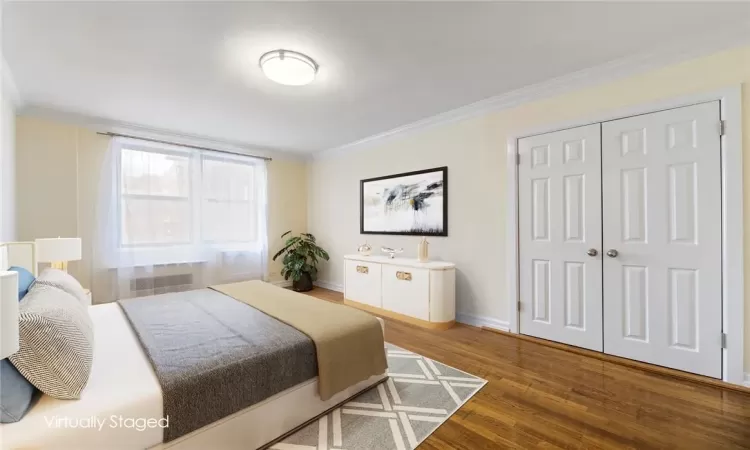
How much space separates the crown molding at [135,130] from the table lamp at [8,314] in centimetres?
379

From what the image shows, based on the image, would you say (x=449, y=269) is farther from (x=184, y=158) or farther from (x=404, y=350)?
(x=184, y=158)

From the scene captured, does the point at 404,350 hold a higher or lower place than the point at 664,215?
lower

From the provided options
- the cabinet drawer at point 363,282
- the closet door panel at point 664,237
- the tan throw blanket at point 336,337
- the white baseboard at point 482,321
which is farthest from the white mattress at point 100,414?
the closet door panel at point 664,237

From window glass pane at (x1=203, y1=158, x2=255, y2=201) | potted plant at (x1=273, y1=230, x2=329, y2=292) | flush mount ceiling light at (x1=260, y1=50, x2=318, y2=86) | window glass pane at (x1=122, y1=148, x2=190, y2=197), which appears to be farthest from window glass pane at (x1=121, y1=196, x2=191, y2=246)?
flush mount ceiling light at (x1=260, y1=50, x2=318, y2=86)

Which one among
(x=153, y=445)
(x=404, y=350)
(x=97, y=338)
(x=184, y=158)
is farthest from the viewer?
(x=184, y=158)

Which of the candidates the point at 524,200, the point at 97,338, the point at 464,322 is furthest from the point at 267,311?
the point at 524,200

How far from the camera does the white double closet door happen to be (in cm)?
219

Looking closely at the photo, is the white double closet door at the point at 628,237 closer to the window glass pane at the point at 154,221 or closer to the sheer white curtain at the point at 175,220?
the sheer white curtain at the point at 175,220

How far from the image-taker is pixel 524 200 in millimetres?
3027

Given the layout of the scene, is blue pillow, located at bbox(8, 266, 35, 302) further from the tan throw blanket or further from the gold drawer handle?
the gold drawer handle

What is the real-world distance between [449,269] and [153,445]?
9.15ft

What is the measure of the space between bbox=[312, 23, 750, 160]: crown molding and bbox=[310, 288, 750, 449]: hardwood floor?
2381 mm

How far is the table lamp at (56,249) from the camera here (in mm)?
2516

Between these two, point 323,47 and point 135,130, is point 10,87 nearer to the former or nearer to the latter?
point 135,130
